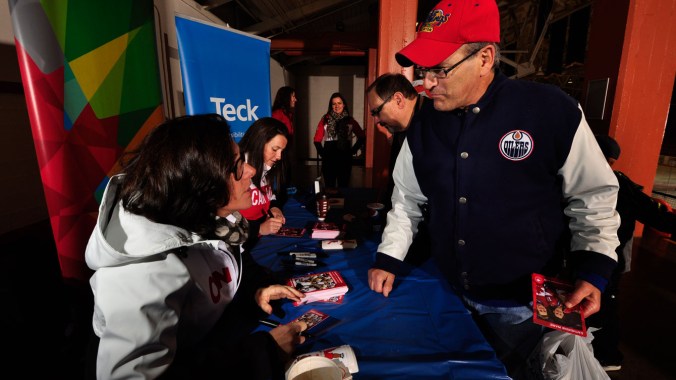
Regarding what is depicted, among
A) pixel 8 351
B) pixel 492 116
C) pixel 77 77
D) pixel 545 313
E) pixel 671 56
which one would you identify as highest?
pixel 671 56

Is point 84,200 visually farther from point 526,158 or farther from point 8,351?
point 526,158

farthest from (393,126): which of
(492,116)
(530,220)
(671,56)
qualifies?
(671,56)

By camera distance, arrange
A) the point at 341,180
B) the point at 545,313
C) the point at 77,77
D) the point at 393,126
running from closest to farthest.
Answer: the point at 545,313 → the point at 77,77 → the point at 393,126 → the point at 341,180

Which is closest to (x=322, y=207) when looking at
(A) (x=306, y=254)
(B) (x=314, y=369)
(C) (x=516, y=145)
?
(A) (x=306, y=254)

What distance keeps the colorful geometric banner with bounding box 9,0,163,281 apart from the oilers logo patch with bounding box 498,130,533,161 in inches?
88.9

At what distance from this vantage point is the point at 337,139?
5535mm

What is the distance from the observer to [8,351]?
1.08 metres

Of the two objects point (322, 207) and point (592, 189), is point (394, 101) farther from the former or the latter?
point (592, 189)

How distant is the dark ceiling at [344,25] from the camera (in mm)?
6137

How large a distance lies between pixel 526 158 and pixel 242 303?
1156mm

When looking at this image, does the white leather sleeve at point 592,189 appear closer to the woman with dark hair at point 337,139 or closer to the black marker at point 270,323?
the black marker at point 270,323

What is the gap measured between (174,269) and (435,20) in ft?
3.80

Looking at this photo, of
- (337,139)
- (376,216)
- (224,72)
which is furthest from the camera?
(337,139)

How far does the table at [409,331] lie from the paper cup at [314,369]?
16 cm
